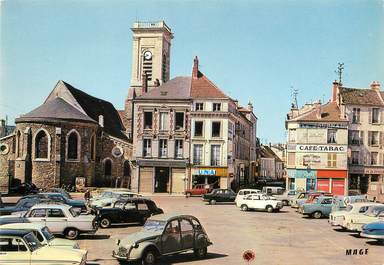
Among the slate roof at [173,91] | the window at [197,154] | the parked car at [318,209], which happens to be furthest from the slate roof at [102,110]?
the parked car at [318,209]

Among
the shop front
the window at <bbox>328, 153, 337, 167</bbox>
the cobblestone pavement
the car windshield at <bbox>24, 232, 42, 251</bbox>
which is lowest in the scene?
the cobblestone pavement

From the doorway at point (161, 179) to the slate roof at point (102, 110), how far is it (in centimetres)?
1578

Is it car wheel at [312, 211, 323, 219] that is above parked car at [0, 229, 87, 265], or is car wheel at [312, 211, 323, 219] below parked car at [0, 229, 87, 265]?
below

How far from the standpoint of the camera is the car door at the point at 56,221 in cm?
1981

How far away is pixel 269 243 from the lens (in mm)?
20406

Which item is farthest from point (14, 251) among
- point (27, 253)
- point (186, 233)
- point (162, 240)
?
point (186, 233)

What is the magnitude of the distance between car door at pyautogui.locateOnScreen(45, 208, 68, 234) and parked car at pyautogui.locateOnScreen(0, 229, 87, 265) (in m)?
6.52

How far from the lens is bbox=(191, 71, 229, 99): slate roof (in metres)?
53.4

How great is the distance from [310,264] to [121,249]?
5.67 m

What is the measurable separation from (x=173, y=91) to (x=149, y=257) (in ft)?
131

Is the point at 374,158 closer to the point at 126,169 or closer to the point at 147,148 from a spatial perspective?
the point at 147,148

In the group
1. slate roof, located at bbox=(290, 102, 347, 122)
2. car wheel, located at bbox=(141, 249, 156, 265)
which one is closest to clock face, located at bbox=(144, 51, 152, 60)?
slate roof, located at bbox=(290, 102, 347, 122)

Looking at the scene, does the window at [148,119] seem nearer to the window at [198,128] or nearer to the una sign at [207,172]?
the window at [198,128]

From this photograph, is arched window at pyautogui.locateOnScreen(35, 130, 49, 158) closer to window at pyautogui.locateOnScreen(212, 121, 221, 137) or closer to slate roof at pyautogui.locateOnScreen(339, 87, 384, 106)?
window at pyautogui.locateOnScreen(212, 121, 221, 137)
